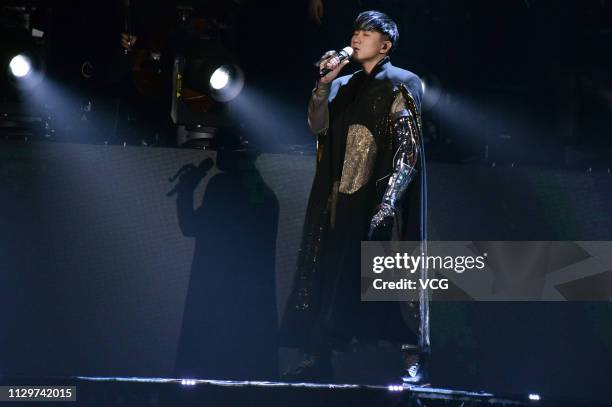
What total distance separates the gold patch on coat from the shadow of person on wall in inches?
38.6

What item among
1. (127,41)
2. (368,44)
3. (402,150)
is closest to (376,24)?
(368,44)

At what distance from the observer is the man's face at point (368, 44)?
13.5 ft

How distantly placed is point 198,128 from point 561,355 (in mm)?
2426

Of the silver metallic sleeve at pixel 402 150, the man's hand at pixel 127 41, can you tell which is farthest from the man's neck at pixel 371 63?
the man's hand at pixel 127 41

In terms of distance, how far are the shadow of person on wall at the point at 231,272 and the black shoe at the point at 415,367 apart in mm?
→ 1005

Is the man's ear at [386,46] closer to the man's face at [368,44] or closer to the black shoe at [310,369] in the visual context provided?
the man's face at [368,44]

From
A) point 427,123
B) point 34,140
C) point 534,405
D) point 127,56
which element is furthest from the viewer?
point 427,123

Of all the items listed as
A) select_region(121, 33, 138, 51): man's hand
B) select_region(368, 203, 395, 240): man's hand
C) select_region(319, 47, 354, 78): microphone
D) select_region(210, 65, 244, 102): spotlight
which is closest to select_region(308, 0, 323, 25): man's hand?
select_region(210, 65, 244, 102): spotlight

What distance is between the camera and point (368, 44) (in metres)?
4.13

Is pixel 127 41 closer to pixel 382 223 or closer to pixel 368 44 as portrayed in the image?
pixel 368 44

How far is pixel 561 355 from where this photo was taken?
16.6 ft

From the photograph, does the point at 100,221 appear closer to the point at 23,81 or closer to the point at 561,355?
the point at 23,81

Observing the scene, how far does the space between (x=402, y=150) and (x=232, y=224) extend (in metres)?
1.32

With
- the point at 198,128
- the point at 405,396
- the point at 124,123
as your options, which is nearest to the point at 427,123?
the point at 198,128
